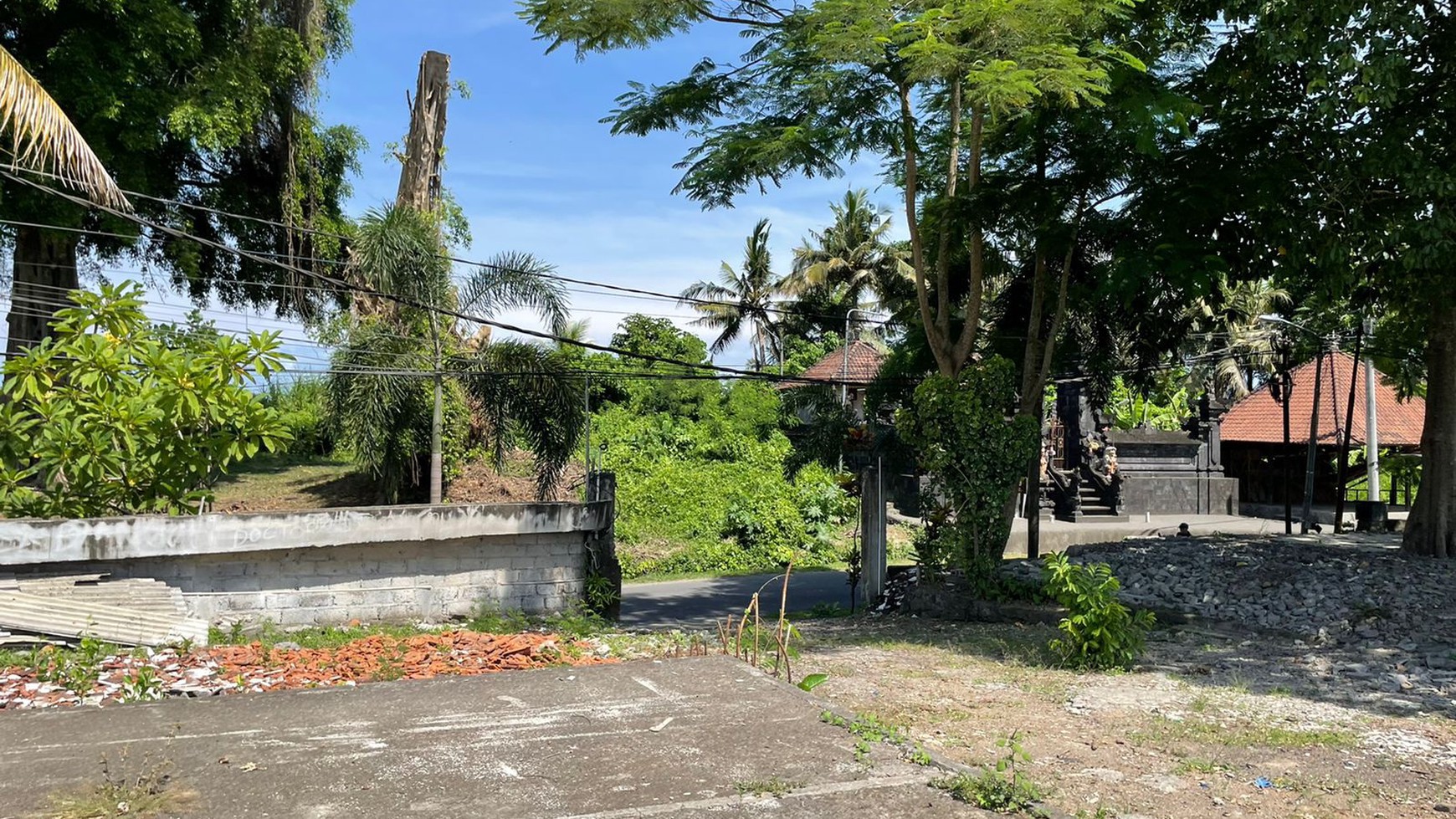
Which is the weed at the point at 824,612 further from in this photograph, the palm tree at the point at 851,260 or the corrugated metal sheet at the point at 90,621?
the palm tree at the point at 851,260

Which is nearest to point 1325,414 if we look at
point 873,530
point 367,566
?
point 873,530

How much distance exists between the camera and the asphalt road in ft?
47.5

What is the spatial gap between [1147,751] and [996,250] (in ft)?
29.3

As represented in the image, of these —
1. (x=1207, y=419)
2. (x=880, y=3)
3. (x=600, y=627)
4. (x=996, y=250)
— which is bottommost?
(x=600, y=627)

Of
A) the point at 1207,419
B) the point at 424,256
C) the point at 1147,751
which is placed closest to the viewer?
the point at 1147,751

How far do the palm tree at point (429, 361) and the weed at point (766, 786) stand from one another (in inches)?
439

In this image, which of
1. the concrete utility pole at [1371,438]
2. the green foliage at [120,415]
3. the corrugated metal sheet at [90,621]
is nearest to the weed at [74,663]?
the corrugated metal sheet at [90,621]

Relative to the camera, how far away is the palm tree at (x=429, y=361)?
1510cm

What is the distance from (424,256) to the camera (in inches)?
598

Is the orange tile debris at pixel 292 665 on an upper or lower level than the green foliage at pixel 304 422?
lower

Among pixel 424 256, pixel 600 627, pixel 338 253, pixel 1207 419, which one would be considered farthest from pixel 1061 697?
pixel 1207 419

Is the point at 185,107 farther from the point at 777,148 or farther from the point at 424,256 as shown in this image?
the point at 777,148

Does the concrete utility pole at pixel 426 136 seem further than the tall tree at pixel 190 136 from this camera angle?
Yes

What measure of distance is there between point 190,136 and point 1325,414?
1197 inches
